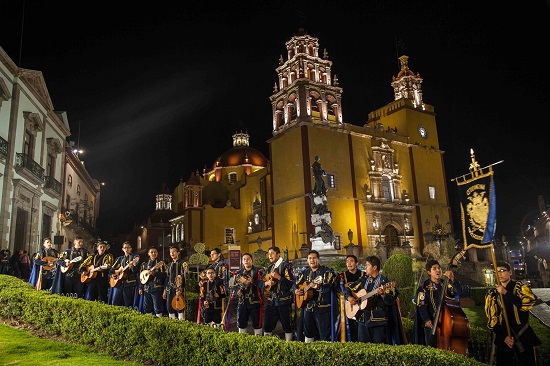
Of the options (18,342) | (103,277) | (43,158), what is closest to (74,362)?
(18,342)

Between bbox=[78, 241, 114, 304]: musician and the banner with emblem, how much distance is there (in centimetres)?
880

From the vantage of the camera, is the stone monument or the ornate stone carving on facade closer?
the ornate stone carving on facade

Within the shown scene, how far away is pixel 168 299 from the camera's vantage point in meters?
10.6

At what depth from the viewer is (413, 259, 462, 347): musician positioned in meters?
7.05

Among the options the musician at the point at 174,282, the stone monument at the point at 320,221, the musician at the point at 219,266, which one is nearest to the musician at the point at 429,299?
the musician at the point at 219,266

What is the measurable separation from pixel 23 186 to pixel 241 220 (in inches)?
1139

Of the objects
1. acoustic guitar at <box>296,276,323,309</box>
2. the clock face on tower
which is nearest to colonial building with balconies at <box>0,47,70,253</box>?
acoustic guitar at <box>296,276,323,309</box>

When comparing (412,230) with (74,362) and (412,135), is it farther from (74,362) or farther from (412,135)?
(74,362)

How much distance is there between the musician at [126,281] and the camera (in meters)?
11.3

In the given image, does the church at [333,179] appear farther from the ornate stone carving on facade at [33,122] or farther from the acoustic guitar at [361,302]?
the acoustic guitar at [361,302]

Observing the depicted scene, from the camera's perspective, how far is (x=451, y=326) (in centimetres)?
656

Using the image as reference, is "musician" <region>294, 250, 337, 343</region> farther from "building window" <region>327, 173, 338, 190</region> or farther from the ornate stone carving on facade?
"building window" <region>327, 173, 338, 190</region>

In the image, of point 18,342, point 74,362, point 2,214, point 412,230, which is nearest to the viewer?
point 74,362

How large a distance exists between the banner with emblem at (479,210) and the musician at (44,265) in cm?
1113
